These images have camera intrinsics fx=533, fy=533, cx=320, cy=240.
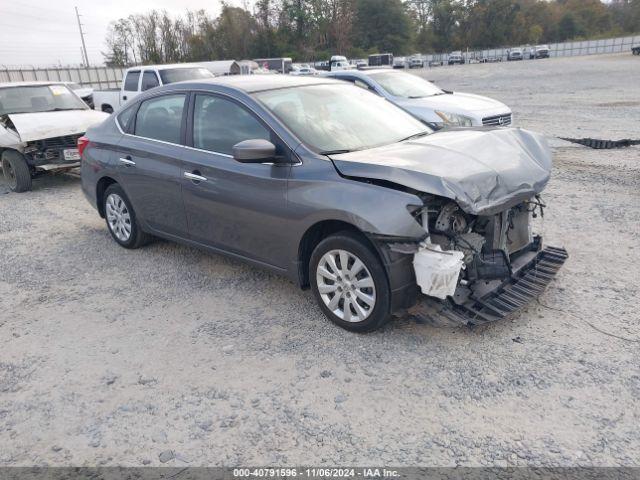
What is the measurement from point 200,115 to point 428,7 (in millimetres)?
114191

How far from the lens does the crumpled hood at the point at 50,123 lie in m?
8.64

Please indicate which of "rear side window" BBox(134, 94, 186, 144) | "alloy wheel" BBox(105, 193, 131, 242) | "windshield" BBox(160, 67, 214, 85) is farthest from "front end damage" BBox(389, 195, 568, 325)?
"windshield" BBox(160, 67, 214, 85)

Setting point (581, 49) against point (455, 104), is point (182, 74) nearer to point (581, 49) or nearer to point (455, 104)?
point (455, 104)

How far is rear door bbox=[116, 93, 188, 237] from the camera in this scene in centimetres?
491

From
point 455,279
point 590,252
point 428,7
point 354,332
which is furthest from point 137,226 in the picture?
point 428,7

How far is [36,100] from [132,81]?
5.31 metres

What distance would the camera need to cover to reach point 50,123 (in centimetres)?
894

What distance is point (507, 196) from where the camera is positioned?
12.1ft

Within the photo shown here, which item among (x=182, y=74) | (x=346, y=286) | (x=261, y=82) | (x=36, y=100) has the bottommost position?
(x=346, y=286)

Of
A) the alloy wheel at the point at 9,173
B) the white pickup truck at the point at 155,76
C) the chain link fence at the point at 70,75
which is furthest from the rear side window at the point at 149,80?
the chain link fence at the point at 70,75

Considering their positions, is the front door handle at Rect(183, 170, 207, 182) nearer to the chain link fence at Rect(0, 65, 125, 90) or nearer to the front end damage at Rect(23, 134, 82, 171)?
the front end damage at Rect(23, 134, 82, 171)

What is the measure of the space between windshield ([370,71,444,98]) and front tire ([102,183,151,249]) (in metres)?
6.32

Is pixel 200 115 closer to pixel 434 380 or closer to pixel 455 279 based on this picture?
pixel 455 279

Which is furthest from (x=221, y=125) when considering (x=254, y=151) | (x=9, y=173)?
(x=9, y=173)
